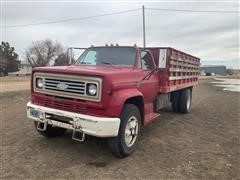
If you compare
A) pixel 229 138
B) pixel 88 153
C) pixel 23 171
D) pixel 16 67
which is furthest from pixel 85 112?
pixel 16 67

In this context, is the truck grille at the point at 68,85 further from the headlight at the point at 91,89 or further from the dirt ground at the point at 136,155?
A: the dirt ground at the point at 136,155

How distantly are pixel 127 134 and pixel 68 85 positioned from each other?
4.64 ft

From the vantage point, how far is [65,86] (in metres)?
5.25

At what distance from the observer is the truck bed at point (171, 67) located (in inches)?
280

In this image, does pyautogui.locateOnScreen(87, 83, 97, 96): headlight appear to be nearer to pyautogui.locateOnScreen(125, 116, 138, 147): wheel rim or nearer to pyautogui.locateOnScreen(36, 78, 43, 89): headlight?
pyautogui.locateOnScreen(125, 116, 138, 147): wheel rim

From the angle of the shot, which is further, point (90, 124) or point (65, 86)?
point (65, 86)

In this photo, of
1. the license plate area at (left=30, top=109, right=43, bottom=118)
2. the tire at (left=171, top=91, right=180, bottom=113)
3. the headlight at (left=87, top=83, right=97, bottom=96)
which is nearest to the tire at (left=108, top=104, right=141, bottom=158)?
the headlight at (left=87, top=83, right=97, bottom=96)

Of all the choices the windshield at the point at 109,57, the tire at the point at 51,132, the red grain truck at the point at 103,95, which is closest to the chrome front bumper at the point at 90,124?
the red grain truck at the point at 103,95

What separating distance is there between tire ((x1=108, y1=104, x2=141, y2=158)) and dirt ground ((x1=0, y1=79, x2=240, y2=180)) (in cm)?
17

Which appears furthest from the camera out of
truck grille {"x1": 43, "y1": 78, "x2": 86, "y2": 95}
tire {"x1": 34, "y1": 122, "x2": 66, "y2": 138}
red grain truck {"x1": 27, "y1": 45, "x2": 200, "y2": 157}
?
tire {"x1": 34, "y1": 122, "x2": 66, "y2": 138}

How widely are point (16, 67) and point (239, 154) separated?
71994 millimetres

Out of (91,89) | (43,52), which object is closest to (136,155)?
(91,89)

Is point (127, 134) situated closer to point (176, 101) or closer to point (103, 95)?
point (103, 95)

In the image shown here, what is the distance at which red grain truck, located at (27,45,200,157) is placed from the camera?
4910mm
